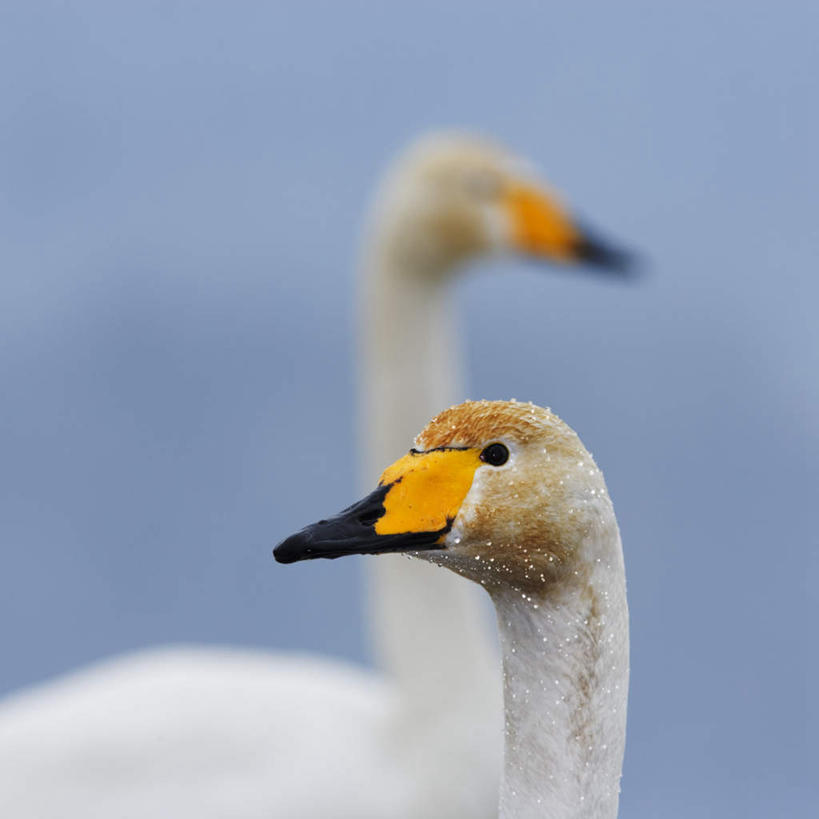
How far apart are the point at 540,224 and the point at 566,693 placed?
2.15m

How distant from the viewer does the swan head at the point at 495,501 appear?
1086mm

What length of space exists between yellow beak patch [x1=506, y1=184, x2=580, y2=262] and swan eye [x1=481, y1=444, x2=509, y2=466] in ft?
6.91

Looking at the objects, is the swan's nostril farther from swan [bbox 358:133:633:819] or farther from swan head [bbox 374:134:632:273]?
swan head [bbox 374:134:632:273]

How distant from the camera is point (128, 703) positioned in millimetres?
2891

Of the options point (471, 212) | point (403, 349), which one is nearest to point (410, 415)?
point (403, 349)

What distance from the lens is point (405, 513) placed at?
109 cm

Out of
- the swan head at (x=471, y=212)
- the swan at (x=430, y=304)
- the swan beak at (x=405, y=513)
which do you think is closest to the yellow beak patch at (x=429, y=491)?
the swan beak at (x=405, y=513)

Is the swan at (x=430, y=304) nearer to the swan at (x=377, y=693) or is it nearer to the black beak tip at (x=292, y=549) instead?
the swan at (x=377, y=693)

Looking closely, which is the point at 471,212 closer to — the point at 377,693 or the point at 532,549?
the point at 377,693

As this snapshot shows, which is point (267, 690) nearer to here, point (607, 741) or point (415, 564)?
point (415, 564)

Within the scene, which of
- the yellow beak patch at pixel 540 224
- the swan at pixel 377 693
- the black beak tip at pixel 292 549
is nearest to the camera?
the black beak tip at pixel 292 549

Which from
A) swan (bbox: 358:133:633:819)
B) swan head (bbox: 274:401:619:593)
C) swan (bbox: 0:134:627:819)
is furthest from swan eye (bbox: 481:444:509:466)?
swan (bbox: 358:133:633:819)

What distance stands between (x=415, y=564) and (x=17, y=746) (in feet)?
2.75

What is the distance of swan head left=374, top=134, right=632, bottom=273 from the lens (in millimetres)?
3117
